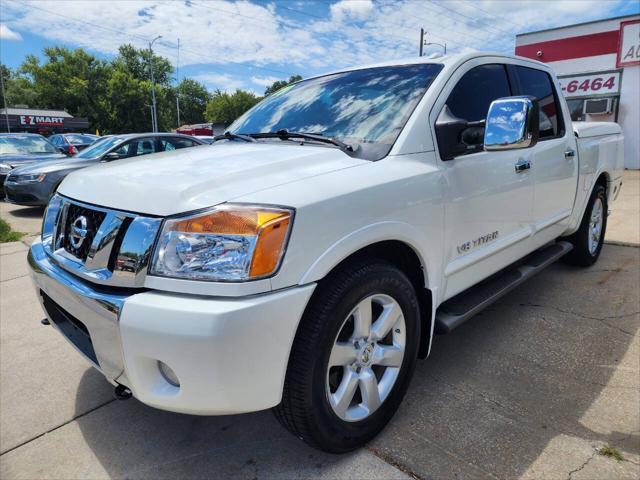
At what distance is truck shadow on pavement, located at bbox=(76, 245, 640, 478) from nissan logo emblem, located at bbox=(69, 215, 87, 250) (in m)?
0.96

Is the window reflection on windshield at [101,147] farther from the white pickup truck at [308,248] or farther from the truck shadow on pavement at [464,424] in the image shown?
the truck shadow on pavement at [464,424]

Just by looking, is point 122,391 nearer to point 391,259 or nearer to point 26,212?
point 391,259

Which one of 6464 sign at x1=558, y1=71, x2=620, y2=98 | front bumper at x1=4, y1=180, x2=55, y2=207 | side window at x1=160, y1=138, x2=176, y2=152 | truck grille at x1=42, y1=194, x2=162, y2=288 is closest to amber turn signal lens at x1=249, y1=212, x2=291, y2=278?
truck grille at x1=42, y1=194, x2=162, y2=288

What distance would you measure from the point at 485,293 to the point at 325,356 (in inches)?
55.8

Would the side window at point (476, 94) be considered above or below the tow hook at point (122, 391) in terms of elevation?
above

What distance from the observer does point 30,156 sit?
9930 mm

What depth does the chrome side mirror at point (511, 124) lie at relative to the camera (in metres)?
2.15

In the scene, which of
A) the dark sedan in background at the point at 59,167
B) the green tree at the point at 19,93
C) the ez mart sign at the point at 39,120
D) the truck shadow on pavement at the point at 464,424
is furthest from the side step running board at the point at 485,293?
the green tree at the point at 19,93

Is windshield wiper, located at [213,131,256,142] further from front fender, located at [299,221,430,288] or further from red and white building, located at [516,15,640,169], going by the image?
red and white building, located at [516,15,640,169]

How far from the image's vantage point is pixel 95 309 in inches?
65.7

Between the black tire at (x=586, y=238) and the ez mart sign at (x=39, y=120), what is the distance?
154 ft

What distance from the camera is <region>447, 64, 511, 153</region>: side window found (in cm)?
249

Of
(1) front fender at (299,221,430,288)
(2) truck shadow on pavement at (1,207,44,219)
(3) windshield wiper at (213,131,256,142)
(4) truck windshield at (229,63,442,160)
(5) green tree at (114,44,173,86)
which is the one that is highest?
(5) green tree at (114,44,173,86)

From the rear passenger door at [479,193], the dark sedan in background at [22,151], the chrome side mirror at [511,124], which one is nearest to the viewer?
the chrome side mirror at [511,124]
